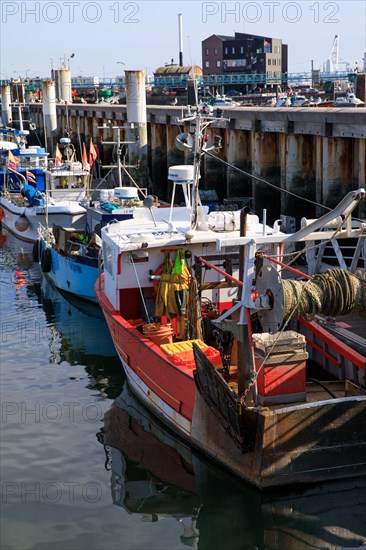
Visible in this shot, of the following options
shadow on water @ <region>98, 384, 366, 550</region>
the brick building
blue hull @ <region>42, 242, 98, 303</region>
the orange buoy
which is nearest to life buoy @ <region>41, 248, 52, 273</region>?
blue hull @ <region>42, 242, 98, 303</region>

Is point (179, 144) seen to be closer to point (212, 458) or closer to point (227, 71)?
point (212, 458)

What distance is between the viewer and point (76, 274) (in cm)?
1962

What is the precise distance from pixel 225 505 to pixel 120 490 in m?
1.45

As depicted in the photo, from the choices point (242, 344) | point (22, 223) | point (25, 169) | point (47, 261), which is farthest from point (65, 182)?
point (242, 344)

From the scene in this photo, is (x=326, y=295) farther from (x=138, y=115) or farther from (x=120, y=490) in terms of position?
(x=138, y=115)

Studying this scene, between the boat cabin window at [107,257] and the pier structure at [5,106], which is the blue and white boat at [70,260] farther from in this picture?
the pier structure at [5,106]

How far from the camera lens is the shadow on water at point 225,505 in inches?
369

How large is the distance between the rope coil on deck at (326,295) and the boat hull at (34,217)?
1612 centimetres

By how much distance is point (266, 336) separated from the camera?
10.2 m

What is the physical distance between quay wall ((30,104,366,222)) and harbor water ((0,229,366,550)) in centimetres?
813

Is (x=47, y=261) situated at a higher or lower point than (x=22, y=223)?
lower

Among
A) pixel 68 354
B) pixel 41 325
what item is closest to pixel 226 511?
pixel 68 354

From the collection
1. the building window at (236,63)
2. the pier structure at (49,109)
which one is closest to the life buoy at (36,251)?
the pier structure at (49,109)

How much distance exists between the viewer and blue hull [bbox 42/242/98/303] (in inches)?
748
